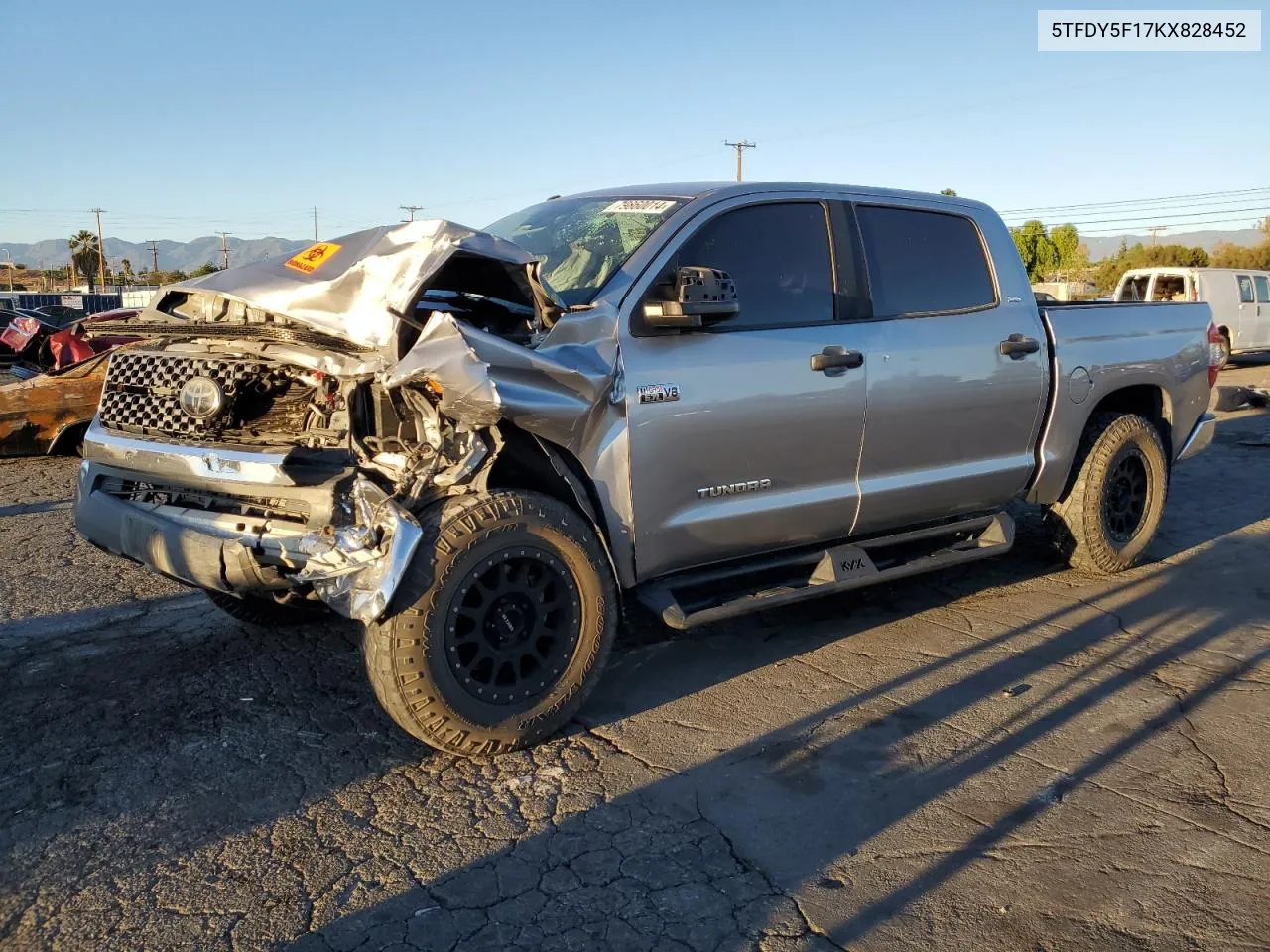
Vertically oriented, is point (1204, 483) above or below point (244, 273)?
below

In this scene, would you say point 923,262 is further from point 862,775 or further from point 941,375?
point 862,775

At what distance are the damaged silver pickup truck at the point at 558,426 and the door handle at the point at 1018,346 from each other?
15mm

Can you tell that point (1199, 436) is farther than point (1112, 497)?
Yes

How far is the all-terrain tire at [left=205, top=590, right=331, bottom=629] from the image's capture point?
465 cm

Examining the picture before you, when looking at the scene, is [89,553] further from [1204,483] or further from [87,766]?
[1204,483]

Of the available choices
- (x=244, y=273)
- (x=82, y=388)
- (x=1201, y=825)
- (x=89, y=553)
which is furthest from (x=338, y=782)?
(x=82, y=388)

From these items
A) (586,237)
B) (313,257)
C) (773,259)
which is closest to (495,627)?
(313,257)

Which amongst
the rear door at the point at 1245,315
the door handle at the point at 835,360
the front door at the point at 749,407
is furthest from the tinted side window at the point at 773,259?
the rear door at the point at 1245,315

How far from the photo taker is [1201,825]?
322cm

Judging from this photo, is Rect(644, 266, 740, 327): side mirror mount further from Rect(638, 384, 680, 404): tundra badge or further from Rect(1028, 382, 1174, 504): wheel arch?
Rect(1028, 382, 1174, 504): wheel arch

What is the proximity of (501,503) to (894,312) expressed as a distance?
2.24 m

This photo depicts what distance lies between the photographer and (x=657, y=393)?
3883 mm

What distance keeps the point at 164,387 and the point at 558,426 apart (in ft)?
5.11

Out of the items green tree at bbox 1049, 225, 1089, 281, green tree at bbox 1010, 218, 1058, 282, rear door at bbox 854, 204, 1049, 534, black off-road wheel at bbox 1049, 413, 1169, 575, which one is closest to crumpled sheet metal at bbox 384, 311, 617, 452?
rear door at bbox 854, 204, 1049, 534
